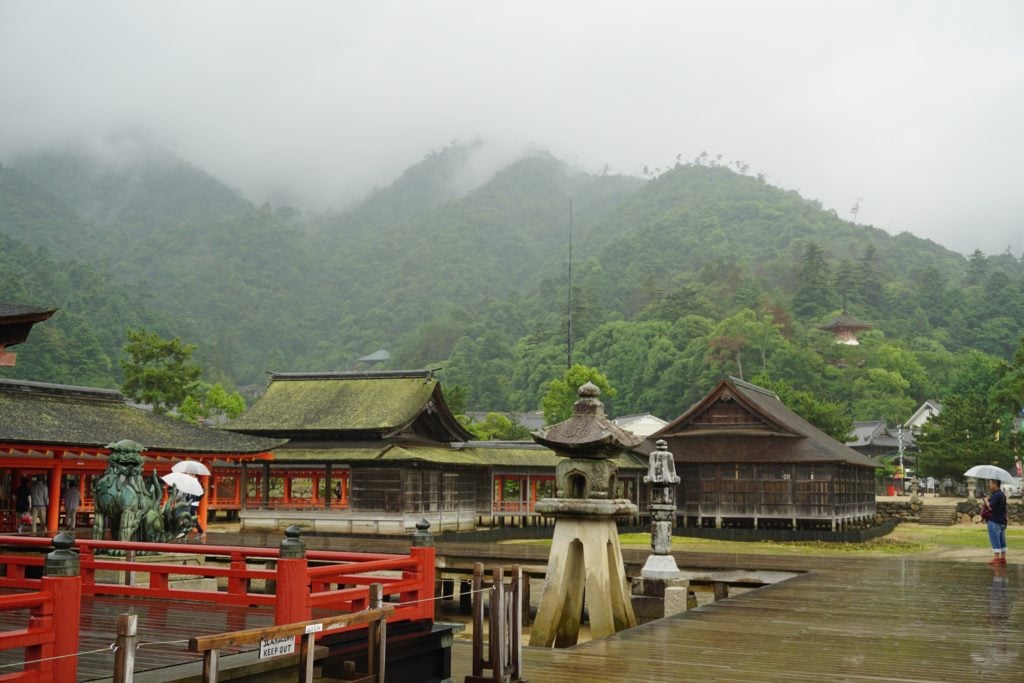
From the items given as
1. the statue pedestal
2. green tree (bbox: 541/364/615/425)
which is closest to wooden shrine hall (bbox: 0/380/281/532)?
the statue pedestal

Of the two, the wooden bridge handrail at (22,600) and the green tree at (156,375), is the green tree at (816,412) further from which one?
the wooden bridge handrail at (22,600)

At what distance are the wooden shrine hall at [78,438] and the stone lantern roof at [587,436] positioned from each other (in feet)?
52.0

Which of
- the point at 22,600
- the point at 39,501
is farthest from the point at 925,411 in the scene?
the point at 22,600

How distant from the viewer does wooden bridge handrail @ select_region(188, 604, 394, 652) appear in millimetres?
6739

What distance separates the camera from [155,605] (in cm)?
1123

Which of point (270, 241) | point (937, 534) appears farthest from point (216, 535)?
point (270, 241)

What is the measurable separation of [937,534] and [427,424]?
22678 mm

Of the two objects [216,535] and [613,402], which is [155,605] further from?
[613,402]

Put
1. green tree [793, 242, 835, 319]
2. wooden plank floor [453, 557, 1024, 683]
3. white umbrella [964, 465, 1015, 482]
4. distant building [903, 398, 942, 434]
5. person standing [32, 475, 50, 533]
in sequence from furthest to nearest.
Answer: green tree [793, 242, 835, 319] < distant building [903, 398, 942, 434] < person standing [32, 475, 50, 533] < white umbrella [964, 465, 1015, 482] < wooden plank floor [453, 557, 1024, 683]

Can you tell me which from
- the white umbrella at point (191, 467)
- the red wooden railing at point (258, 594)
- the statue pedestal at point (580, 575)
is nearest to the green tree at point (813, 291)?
the white umbrella at point (191, 467)

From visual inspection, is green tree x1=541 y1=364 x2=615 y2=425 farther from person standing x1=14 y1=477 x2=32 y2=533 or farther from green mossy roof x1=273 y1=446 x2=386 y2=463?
person standing x1=14 y1=477 x2=32 y2=533

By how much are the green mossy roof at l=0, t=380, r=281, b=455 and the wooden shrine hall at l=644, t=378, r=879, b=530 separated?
1784cm

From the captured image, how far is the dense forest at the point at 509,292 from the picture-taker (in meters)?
96.9

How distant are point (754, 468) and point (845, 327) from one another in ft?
260
